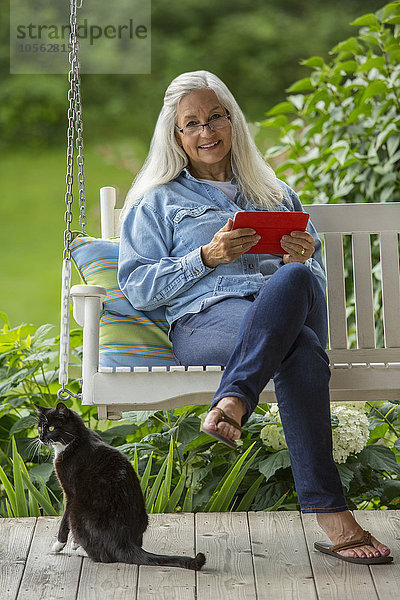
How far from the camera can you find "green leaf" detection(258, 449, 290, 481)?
97.7 inches

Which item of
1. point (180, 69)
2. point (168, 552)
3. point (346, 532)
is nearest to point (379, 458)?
point (346, 532)

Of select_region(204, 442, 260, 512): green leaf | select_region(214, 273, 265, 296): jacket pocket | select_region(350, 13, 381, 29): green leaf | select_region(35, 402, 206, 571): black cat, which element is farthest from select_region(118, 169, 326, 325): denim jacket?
select_region(350, 13, 381, 29): green leaf

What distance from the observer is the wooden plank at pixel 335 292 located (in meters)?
2.51

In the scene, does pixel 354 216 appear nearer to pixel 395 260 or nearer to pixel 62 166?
pixel 395 260

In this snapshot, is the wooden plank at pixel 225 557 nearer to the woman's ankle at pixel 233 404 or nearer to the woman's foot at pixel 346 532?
the woman's foot at pixel 346 532

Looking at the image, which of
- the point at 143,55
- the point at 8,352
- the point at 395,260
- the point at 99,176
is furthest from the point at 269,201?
the point at 143,55

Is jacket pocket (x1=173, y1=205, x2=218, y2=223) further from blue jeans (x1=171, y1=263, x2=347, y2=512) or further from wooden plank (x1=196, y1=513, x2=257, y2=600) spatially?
wooden plank (x1=196, y1=513, x2=257, y2=600)

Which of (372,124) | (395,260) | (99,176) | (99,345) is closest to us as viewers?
(99,345)

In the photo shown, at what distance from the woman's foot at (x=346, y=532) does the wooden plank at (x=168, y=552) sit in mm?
352

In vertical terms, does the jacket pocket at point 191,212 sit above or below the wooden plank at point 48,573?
above

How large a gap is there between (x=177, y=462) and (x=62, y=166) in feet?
13.7

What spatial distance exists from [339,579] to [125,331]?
864 mm

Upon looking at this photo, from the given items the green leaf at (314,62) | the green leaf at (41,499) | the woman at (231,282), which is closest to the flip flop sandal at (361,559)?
the woman at (231,282)

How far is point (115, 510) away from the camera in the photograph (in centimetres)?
194
